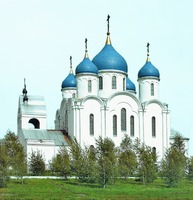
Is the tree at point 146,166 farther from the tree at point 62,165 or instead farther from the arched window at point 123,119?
the arched window at point 123,119

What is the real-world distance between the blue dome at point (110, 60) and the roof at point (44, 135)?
27.2 ft

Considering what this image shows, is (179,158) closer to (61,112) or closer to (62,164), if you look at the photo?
(62,164)

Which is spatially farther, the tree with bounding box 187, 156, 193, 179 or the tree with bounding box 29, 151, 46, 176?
the tree with bounding box 187, 156, 193, 179

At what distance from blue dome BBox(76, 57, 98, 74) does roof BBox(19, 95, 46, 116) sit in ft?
19.2

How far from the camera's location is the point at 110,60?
66.5m

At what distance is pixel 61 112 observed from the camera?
69.6m

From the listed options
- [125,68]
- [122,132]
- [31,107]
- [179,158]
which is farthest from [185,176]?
[31,107]

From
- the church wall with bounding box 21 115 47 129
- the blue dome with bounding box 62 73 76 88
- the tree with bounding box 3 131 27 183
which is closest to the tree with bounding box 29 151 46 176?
the tree with bounding box 3 131 27 183

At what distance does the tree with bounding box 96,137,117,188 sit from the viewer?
1961 inches

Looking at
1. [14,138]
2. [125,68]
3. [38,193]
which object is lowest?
[38,193]

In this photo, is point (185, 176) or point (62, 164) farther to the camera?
point (185, 176)

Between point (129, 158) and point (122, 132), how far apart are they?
8.43 metres

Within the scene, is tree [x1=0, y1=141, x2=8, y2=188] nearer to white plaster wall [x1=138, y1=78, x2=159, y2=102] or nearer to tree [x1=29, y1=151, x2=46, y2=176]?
tree [x1=29, y1=151, x2=46, y2=176]

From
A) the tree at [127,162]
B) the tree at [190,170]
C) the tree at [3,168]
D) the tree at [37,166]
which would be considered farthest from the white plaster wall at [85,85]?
the tree at [3,168]
